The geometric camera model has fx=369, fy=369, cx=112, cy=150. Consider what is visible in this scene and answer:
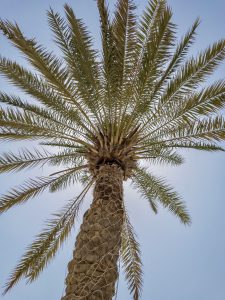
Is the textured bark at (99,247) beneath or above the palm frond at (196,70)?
beneath

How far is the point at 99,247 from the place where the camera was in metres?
5.64

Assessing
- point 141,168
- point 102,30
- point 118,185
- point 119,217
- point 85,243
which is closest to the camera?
point 85,243

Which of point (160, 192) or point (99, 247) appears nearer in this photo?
point (99, 247)

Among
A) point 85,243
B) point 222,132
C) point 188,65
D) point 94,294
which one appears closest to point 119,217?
point 85,243

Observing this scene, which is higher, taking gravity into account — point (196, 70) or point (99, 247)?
point (196, 70)

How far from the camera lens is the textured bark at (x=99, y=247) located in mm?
5094

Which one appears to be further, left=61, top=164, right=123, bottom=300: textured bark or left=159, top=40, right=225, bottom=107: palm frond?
left=159, top=40, right=225, bottom=107: palm frond

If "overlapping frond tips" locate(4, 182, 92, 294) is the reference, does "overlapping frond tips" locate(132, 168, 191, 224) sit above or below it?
above

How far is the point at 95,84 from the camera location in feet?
25.5

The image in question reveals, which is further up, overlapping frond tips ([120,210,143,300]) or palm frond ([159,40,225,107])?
palm frond ([159,40,225,107])

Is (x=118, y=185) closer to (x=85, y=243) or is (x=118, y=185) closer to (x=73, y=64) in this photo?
(x=85, y=243)

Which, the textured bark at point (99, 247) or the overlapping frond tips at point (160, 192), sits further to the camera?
the overlapping frond tips at point (160, 192)

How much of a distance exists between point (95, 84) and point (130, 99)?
0.85 metres

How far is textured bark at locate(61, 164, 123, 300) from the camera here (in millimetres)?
5094
